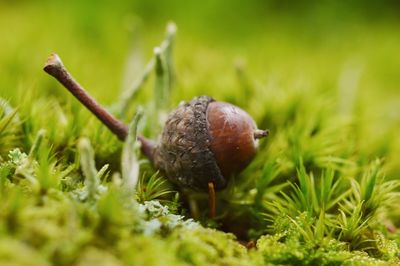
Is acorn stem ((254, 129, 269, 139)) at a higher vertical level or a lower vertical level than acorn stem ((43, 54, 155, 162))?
higher

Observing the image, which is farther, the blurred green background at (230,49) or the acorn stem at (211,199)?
the blurred green background at (230,49)

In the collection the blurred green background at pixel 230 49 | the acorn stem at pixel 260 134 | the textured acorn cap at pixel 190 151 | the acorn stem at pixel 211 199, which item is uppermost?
the blurred green background at pixel 230 49

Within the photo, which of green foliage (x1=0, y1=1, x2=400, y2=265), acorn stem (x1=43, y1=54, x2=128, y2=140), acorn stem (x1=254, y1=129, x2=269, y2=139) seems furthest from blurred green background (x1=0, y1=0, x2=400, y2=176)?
acorn stem (x1=254, y1=129, x2=269, y2=139)

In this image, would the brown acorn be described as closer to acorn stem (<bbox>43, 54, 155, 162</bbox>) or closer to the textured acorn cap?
the textured acorn cap

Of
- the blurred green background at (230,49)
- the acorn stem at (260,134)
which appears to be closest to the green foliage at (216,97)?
the blurred green background at (230,49)

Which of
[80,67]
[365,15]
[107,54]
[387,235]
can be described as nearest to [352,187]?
[387,235]

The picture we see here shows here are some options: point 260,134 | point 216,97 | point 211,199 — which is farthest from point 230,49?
point 211,199

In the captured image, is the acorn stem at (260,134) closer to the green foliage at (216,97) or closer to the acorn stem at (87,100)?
the green foliage at (216,97)
